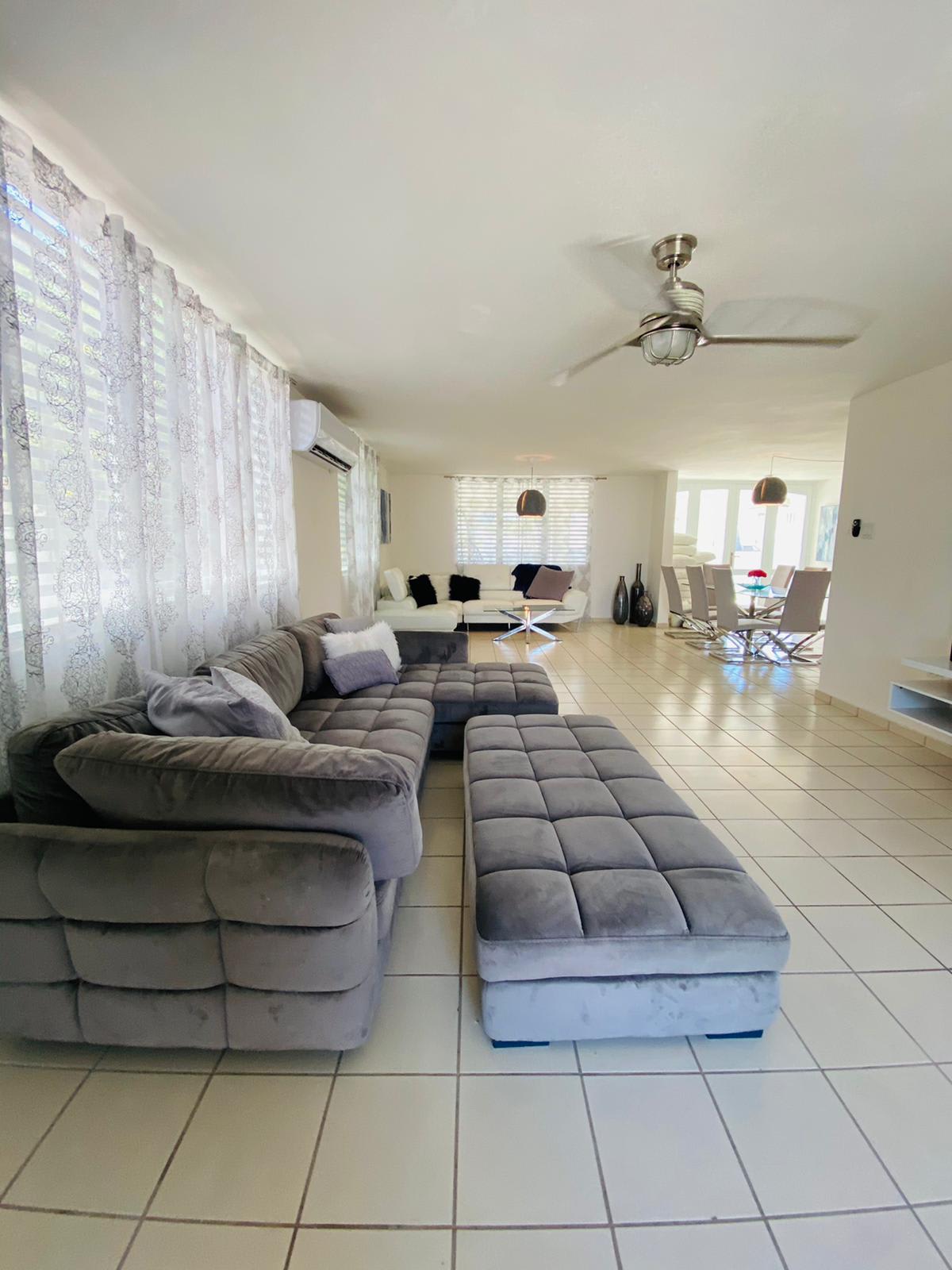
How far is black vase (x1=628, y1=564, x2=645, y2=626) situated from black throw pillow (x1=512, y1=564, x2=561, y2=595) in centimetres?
118

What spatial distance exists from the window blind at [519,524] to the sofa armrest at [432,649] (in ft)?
15.0

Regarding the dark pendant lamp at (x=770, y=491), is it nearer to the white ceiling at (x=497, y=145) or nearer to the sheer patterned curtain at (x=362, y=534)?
the white ceiling at (x=497, y=145)

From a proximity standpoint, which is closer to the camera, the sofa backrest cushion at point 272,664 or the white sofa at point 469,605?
the sofa backrest cushion at point 272,664

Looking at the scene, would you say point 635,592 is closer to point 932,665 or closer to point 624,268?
point 932,665

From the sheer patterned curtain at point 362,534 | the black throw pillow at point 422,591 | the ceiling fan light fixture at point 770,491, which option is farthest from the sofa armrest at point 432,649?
the ceiling fan light fixture at point 770,491

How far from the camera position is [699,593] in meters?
6.20

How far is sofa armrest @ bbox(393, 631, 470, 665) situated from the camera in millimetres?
3582

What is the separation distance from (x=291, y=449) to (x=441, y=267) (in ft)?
5.64

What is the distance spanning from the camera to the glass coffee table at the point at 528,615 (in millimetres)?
6781

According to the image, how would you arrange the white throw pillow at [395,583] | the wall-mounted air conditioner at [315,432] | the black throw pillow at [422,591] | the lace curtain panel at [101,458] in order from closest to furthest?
the lace curtain panel at [101,458] → the wall-mounted air conditioner at [315,432] → the white throw pillow at [395,583] → the black throw pillow at [422,591]

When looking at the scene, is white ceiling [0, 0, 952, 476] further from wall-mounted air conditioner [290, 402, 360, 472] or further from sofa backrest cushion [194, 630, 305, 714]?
sofa backrest cushion [194, 630, 305, 714]

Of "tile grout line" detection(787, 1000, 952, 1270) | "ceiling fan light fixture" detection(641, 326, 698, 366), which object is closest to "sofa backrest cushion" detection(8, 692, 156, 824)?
"tile grout line" detection(787, 1000, 952, 1270)

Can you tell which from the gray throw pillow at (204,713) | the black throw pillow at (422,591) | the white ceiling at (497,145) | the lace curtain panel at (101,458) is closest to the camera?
the white ceiling at (497,145)

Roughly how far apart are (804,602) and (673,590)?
1.99m
